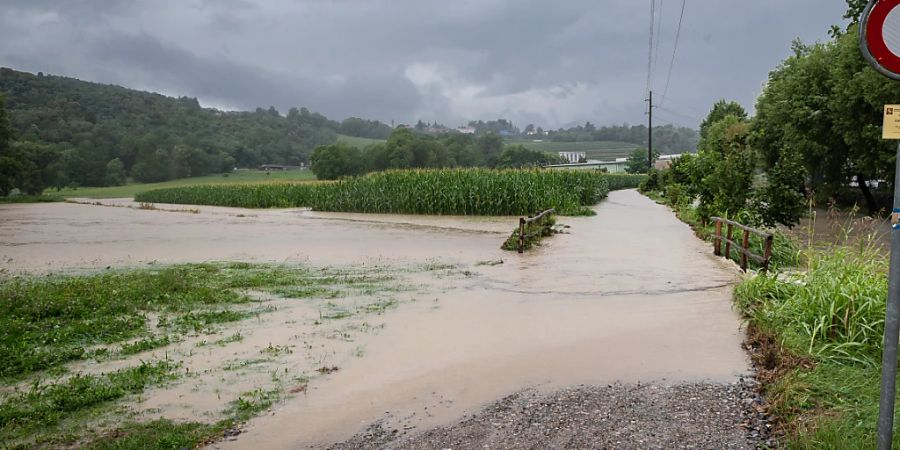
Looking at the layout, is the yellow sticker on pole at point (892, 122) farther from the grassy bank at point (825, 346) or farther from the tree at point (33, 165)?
the tree at point (33, 165)

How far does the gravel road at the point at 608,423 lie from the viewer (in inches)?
184

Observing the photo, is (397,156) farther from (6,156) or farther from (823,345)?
(823,345)

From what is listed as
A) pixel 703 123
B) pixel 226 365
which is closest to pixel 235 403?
pixel 226 365

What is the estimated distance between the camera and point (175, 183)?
88.6 metres

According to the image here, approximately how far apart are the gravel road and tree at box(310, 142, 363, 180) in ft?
257

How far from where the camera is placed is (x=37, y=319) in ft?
26.9

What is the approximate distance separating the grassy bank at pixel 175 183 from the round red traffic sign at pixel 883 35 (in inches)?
2314

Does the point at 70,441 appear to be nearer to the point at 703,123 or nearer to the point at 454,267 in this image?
the point at 454,267

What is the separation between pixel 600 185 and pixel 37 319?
1467 inches

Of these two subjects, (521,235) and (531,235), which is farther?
(531,235)

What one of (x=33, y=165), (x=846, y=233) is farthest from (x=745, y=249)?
(x=33, y=165)

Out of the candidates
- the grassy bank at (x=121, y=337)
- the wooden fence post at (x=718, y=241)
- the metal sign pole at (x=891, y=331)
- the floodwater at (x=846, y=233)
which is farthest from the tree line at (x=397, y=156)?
the metal sign pole at (x=891, y=331)

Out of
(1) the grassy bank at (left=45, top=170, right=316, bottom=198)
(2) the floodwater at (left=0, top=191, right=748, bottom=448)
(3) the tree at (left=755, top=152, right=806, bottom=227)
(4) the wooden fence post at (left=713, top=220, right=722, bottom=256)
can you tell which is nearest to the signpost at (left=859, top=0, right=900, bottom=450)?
(2) the floodwater at (left=0, top=191, right=748, bottom=448)

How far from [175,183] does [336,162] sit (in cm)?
2497
